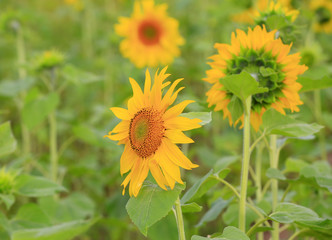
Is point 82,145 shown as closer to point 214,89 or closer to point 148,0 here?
point 148,0

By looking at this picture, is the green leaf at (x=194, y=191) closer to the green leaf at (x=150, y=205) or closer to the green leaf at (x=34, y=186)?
the green leaf at (x=150, y=205)

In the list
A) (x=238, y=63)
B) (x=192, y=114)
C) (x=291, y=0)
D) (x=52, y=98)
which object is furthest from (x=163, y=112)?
(x=291, y=0)

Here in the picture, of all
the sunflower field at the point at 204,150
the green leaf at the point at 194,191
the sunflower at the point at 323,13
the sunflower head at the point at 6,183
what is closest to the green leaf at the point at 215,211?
the sunflower field at the point at 204,150

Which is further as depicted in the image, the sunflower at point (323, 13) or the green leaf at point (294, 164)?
the sunflower at point (323, 13)

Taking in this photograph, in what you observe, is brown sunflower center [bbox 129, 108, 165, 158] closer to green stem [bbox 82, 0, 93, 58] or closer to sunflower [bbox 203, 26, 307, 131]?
sunflower [bbox 203, 26, 307, 131]

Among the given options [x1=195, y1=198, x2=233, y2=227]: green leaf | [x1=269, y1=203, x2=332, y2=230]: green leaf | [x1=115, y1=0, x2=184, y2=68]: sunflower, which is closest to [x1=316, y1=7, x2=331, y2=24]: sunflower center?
[x1=115, y1=0, x2=184, y2=68]: sunflower

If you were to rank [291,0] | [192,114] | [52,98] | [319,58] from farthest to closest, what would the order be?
[291,0], [319,58], [52,98], [192,114]

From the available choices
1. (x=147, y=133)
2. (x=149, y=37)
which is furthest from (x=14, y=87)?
(x=147, y=133)
